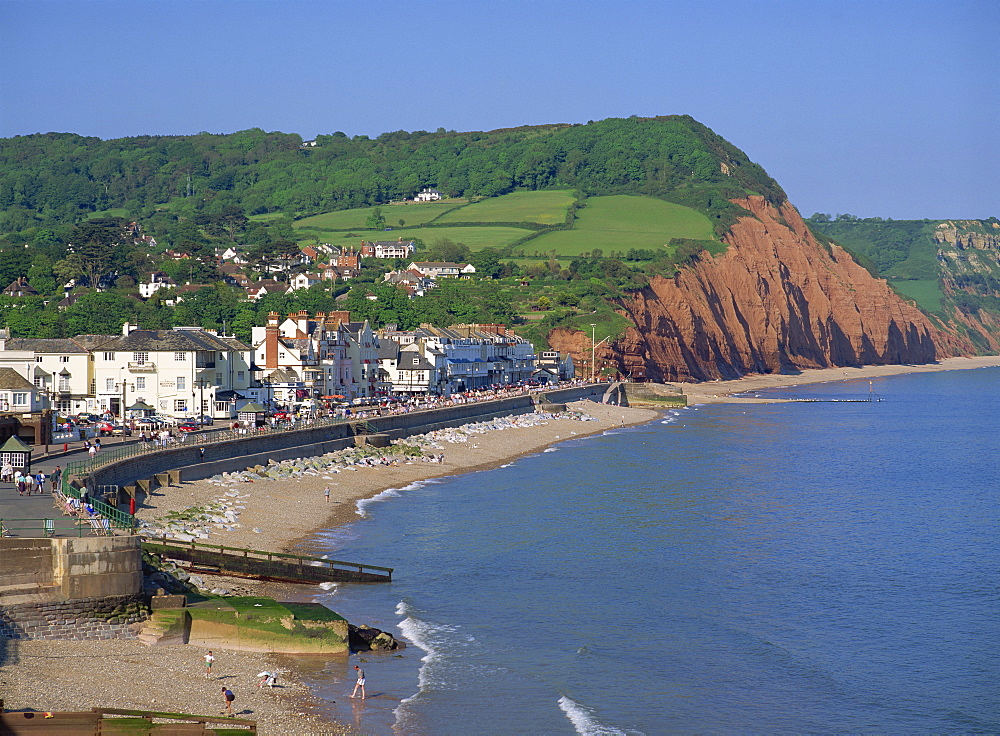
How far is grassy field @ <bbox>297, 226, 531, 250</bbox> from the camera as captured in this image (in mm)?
180500

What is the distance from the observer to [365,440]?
6781 centimetres

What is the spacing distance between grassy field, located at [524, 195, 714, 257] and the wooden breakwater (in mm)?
134425

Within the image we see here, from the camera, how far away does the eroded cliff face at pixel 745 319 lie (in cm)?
13662

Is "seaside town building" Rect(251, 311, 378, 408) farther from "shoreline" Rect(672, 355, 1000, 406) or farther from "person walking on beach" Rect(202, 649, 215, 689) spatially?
"person walking on beach" Rect(202, 649, 215, 689)

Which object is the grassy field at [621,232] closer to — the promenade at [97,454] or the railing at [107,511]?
the promenade at [97,454]

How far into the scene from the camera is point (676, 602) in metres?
35.5

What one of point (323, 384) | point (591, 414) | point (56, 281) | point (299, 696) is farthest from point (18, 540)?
point (56, 281)

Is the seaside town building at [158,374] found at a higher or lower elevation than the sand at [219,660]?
higher

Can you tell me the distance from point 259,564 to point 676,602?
12.8m

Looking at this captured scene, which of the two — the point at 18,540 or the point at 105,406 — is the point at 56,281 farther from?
the point at 18,540

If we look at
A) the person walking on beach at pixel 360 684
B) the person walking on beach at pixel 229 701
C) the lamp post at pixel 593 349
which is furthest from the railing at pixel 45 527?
the lamp post at pixel 593 349

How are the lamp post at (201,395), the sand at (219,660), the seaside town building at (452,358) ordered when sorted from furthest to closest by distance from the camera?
the seaside town building at (452,358) → the lamp post at (201,395) → the sand at (219,660)

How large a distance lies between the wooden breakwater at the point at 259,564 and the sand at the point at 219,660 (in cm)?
67

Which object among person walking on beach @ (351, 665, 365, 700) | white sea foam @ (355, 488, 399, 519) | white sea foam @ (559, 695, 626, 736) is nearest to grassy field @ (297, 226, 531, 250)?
white sea foam @ (355, 488, 399, 519)
